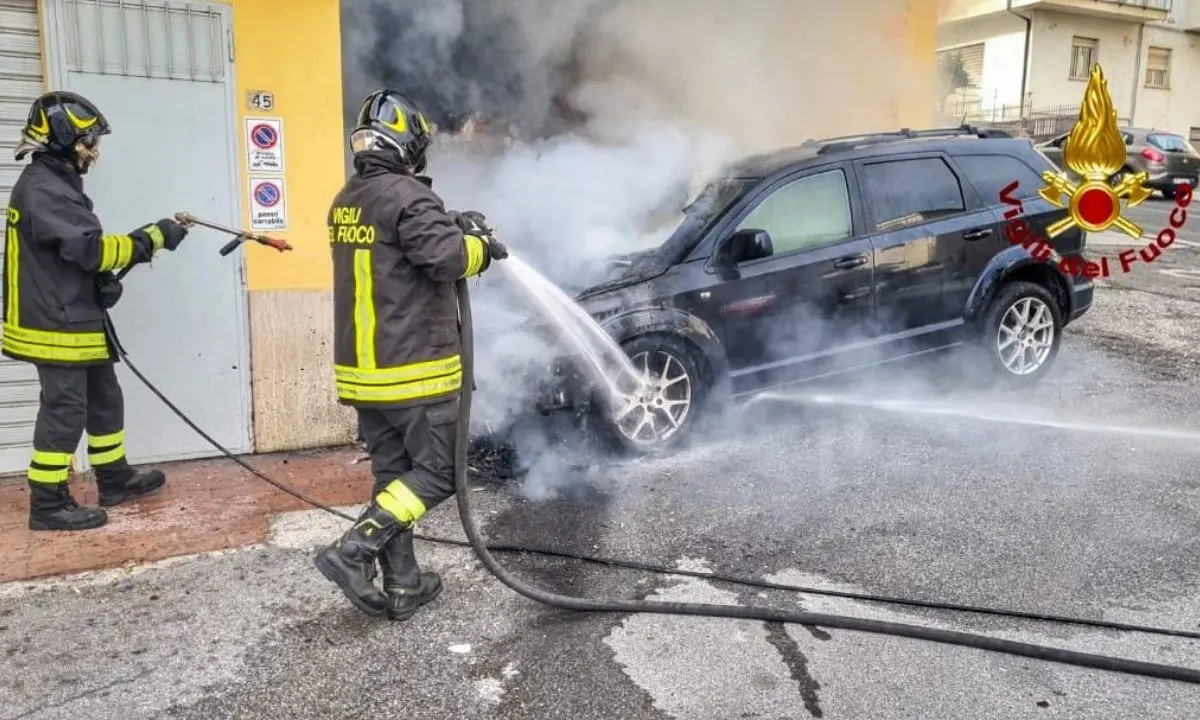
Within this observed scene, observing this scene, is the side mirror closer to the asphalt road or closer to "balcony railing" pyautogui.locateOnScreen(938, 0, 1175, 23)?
the asphalt road

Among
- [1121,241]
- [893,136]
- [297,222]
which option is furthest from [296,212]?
[1121,241]

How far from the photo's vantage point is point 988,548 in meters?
4.32

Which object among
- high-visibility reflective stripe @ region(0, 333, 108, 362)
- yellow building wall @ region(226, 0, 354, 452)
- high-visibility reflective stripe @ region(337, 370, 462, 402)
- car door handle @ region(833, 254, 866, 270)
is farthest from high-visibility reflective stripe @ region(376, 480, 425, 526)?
car door handle @ region(833, 254, 866, 270)

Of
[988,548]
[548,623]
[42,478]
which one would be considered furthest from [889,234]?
[42,478]

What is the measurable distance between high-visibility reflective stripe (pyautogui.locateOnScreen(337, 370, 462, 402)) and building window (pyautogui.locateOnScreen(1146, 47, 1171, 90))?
34.2 metres

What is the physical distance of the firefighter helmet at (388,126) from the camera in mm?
3594

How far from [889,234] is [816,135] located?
190 inches

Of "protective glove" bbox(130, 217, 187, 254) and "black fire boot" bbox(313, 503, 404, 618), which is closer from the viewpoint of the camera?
"black fire boot" bbox(313, 503, 404, 618)

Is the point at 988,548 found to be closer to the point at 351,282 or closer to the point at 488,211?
the point at 351,282

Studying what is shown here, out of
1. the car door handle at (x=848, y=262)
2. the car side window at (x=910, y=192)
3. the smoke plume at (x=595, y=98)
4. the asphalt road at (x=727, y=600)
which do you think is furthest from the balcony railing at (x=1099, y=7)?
the asphalt road at (x=727, y=600)

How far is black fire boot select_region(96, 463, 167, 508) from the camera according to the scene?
4.98 metres

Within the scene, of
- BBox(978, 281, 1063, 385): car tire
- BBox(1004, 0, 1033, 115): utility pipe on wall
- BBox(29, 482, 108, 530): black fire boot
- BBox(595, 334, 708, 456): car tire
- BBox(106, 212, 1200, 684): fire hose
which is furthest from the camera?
BBox(1004, 0, 1033, 115): utility pipe on wall

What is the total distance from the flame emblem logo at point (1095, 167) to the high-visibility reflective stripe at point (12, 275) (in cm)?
522

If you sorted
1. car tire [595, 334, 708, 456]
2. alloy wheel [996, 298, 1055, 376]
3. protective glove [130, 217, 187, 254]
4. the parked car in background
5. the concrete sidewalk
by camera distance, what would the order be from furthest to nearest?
1. the parked car in background
2. alloy wheel [996, 298, 1055, 376]
3. car tire [595, 334, 708, 456]
4. protective glove [130, 217, 187, 254]
5. the concrete sidewalk
